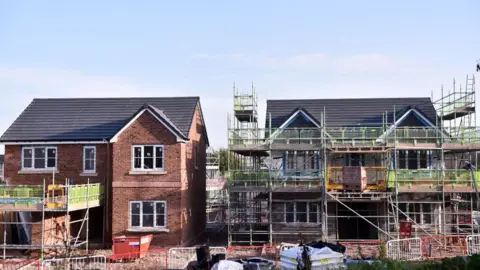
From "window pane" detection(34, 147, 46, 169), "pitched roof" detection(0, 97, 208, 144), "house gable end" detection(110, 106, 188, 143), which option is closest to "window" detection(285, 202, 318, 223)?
"house gable end" detection(110, 106, 188, 143)

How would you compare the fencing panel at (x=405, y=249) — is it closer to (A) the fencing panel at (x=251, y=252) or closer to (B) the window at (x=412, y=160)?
(A) the fencing panel at (x=251, y=252)

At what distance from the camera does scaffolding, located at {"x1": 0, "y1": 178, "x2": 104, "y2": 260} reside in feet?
78.6

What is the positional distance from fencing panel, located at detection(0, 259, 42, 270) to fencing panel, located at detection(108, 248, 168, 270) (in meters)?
2.78

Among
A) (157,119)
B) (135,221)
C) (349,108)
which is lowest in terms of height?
(135,221)

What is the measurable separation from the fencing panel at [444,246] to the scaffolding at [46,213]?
1471 cm

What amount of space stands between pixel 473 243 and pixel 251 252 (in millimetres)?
9179

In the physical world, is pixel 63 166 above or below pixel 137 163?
below

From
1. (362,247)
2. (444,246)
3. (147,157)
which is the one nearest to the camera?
(444,246)

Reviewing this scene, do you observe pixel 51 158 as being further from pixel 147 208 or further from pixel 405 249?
pixel 405 249

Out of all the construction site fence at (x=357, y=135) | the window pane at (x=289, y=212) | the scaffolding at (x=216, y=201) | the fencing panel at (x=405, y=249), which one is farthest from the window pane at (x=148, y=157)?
the fencing panel at (x=405, y=249)

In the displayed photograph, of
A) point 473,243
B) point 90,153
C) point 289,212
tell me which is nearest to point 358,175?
point 289,212

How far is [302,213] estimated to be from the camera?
27.8 meters

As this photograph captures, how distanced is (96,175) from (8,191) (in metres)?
4.83

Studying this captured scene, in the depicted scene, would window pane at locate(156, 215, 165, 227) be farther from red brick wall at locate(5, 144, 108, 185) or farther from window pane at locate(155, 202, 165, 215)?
red brick wall at locate(5, 144, 108, 185)
